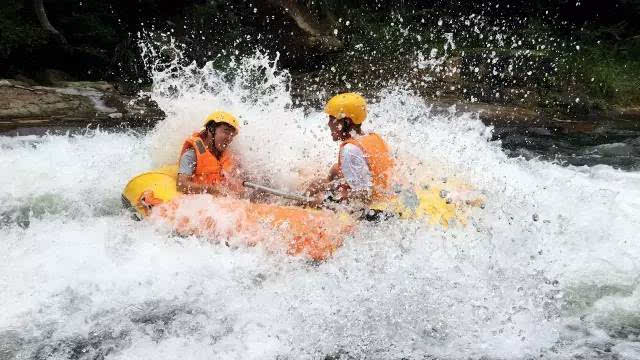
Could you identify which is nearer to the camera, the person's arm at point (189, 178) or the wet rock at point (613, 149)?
the person's arm at point (189, 178)

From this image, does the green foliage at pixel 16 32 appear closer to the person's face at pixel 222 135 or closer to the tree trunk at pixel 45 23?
the tree trunk at pixel 45 23

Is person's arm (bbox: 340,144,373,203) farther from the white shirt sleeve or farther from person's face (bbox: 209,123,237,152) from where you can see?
Result: person's face (bbox: 209,123,237,152)

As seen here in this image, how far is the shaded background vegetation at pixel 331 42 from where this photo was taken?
11.1 m

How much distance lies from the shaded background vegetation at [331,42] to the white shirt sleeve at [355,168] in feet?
22.7

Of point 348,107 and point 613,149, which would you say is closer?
point 348,107

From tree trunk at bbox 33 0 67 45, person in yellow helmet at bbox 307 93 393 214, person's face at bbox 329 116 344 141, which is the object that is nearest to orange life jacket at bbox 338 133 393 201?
person in yellow helmet at bbox 307 93 393 214

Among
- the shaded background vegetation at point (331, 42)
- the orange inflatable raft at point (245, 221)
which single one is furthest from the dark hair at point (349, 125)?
the shaded background vegetation at point (331, 42)

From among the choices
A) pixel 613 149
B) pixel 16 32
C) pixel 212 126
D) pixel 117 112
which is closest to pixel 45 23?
pixel 16 32

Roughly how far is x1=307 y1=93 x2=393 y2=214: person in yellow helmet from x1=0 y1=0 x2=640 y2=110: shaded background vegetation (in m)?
6.71

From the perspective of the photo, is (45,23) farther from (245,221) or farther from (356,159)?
(356,159)

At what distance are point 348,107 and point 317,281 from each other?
1412mm

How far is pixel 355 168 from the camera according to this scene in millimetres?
Result: 4602

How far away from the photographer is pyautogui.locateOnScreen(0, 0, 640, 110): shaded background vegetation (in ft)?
36.3

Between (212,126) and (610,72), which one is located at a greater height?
(610,72)
